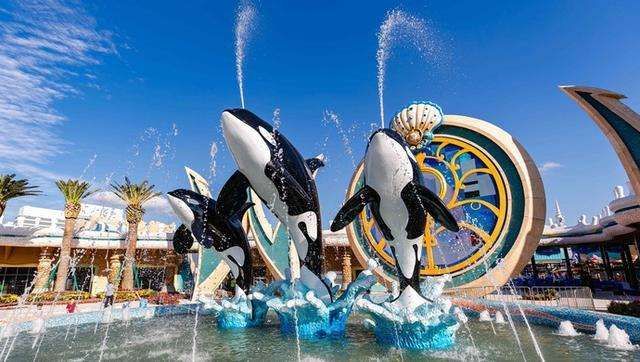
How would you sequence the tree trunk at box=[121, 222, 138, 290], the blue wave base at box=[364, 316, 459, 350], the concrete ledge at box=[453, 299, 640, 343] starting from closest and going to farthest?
the blue wave base at box=[364, 316, 459, 350]
the concrete ledge at box=[453, 299, 640, 343]
the tree trunk at box=[121, 222, 138, 290]

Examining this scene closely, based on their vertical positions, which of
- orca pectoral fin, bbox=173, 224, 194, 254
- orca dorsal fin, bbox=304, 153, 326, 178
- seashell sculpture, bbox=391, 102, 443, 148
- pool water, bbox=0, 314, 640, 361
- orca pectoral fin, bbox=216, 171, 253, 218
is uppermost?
seashell sculpture, bbox=391, 102, 443, 148

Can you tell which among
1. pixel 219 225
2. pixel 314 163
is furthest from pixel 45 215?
pixel 314 163

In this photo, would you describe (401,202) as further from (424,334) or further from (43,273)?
(43,273)

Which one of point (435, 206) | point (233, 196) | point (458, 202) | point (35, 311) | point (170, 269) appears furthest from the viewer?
point (170, 269)

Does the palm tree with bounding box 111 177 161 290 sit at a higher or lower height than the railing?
higher

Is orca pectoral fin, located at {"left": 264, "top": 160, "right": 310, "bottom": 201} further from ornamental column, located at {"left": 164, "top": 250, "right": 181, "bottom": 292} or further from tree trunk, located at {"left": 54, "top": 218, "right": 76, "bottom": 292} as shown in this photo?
ornamental column, located at {"left": 164, "top": 250, "right": 181, "bottom": 292}

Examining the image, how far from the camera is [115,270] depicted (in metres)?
25.5

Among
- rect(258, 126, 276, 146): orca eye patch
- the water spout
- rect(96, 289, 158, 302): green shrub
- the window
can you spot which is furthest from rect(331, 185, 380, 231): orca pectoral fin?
the window

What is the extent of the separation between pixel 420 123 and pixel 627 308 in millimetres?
8563

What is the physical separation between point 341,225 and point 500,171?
8.24 metres

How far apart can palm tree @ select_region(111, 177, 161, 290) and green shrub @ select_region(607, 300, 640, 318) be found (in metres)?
23.8

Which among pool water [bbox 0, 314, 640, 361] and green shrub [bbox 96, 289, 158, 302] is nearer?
pool water [bbox 0, 314, 640, 361]

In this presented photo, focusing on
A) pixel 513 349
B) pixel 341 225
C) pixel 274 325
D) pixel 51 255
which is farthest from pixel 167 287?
pixel 513 349

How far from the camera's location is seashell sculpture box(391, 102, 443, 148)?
14266 millimetres
